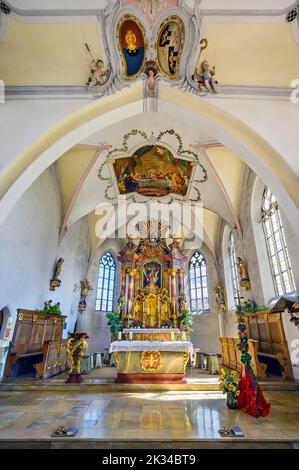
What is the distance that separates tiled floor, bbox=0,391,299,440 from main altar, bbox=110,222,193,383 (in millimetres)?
1149

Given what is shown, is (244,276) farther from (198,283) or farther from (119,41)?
(119,41)

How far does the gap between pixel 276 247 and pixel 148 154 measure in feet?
20.9

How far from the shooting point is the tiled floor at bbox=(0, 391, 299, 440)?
332cm

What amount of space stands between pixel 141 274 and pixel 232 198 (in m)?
6.27

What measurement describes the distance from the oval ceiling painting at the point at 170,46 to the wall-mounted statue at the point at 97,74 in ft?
4.25

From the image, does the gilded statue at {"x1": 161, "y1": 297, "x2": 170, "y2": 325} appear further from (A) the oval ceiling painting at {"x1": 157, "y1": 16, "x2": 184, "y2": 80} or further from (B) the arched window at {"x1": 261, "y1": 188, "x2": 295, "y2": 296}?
(A) the oval ceiling painting at {"x1": 157, "y1": 16, "x2": 184, "y2": 80}

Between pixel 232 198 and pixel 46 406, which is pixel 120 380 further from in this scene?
pixel 232 198

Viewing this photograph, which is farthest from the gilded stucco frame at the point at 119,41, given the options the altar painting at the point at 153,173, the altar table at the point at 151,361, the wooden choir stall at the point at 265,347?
the altar table at the point at 151,361

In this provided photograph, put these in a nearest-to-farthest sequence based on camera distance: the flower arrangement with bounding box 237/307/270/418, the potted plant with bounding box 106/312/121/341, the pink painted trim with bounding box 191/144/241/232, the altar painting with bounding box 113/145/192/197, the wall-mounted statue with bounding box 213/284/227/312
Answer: the flower arrangement with bounding box 237/307/270/418 < the pink painted trim with bounding box 191/144/241/232 < the altar painting with bounding box 113/145/192/197 < the potted plant with bounding box 106/312/121/341 < the wall-mounted statue with bounding box 213/284/227/312

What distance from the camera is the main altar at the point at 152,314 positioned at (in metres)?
6.97

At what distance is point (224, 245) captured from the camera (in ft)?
41.9

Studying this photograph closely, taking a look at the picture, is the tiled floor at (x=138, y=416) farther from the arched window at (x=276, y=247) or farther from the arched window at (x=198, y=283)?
the arched window at (x=198, y=283)

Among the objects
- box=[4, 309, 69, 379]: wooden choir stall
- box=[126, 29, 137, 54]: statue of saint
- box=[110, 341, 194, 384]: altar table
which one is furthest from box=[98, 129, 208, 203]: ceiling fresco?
box=[110, 341, 194, 384]: altar table

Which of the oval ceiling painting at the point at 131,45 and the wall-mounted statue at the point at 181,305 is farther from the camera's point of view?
the wall-mounted statue at the point at 181,305
